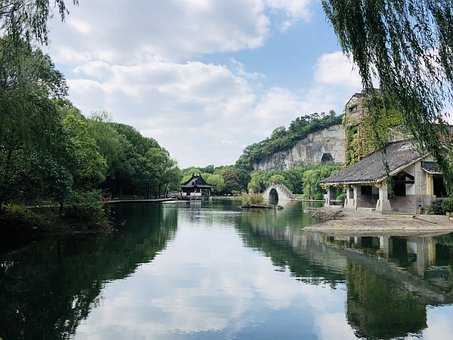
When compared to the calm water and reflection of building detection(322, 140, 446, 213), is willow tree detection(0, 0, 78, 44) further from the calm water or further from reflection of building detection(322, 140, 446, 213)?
reflection of building detection(322, 140, 446, 213)

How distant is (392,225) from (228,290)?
1431 cm

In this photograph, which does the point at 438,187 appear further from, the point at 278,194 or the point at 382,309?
the point at 278,194

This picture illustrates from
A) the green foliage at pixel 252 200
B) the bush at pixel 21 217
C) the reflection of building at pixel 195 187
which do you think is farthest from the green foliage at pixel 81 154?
the reflection of building at pixel 195 187

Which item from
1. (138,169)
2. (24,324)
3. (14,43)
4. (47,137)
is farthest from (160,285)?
(138,169)

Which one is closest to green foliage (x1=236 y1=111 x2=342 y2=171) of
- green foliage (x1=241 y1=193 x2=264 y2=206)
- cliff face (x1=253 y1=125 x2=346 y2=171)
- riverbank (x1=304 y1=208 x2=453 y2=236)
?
cliff face (x1=253 y1=125 x2=346 y2=171)

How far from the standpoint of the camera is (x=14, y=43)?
28.4ft

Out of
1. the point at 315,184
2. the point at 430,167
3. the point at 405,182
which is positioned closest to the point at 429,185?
the point at 430,167

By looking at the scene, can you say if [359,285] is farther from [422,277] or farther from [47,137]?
[47,137]

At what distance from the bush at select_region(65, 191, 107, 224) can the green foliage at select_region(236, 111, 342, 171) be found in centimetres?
9955

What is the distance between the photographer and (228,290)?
10695 mm

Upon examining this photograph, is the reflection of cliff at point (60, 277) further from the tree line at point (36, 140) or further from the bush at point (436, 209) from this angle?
the bush at point (436, 209)

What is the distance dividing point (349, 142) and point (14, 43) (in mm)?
34625

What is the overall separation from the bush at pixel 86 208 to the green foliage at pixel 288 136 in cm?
9955

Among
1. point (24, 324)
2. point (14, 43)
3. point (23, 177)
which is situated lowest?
point (24, 324)
